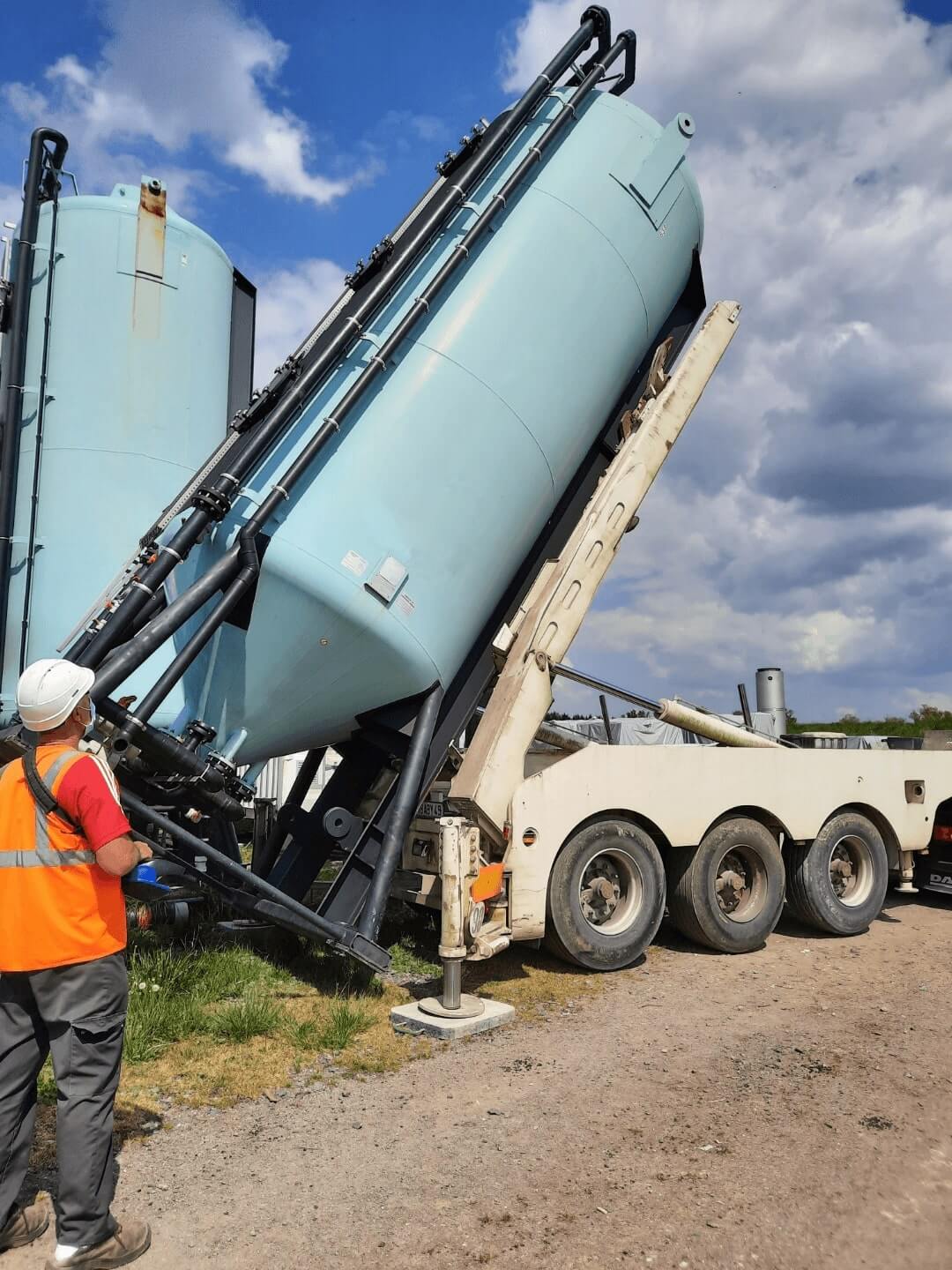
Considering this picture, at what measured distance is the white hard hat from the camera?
298 cm

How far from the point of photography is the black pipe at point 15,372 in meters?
7.16

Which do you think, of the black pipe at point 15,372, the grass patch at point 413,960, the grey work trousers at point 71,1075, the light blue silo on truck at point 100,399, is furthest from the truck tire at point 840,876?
the black pipe at point 15,372

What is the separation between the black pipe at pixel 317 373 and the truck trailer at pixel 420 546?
0.02 m

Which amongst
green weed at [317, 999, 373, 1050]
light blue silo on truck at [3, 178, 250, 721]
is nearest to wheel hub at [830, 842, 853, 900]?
green weed at [317, 999, 373, 1050]

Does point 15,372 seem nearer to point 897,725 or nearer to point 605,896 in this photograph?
point 605,896

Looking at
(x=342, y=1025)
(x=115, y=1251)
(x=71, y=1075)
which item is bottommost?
(x=115, y=1251)

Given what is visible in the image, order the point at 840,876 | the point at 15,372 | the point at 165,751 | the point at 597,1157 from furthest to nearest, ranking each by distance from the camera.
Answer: the point at 840,876 → the point at 15,372 → the point at 165,751 → the point at 597,1157

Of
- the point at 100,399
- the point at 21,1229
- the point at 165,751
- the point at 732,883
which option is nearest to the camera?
the point at 21,1229

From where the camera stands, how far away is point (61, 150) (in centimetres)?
781

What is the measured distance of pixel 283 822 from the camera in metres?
6.38

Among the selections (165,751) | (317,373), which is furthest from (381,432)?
(165,751)

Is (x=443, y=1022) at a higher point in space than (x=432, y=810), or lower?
lower

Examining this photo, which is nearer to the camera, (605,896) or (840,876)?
(605,896)

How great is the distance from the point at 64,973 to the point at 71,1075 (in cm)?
29
